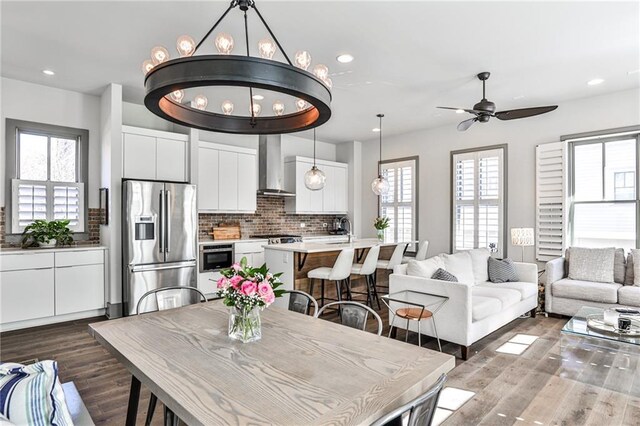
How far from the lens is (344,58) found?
3803mm

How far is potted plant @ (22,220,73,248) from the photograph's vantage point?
171 inches

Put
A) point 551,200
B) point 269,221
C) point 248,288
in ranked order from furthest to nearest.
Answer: point 269,221
point 551,200
point 248,288

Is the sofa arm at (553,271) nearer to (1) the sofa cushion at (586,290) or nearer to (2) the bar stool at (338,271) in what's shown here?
(1) the sofa cushion at (586,290)

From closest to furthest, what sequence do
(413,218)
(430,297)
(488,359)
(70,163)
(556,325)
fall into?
(488,359) < (430,297) < (556,325) < (70,163) < (413,218)

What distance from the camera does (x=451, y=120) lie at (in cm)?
628

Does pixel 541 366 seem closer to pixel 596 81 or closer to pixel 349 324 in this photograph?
pixel 349 324

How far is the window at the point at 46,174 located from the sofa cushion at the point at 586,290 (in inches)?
245

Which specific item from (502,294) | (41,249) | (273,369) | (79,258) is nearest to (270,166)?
(79,258)

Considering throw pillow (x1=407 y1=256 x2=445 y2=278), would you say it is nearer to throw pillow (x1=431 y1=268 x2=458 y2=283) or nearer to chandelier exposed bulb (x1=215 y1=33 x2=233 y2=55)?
throw pillow (x1=431 y1=268 x2=458 y2=283)

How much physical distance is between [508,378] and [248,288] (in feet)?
8.04

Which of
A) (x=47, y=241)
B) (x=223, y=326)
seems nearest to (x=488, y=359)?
(x=223, y=326)

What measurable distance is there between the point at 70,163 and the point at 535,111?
18.8 feet

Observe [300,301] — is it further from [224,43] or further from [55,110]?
[55,110]

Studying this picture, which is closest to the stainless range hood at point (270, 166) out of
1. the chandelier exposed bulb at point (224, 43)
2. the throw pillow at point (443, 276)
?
the throw pillow at point (443, 276)
